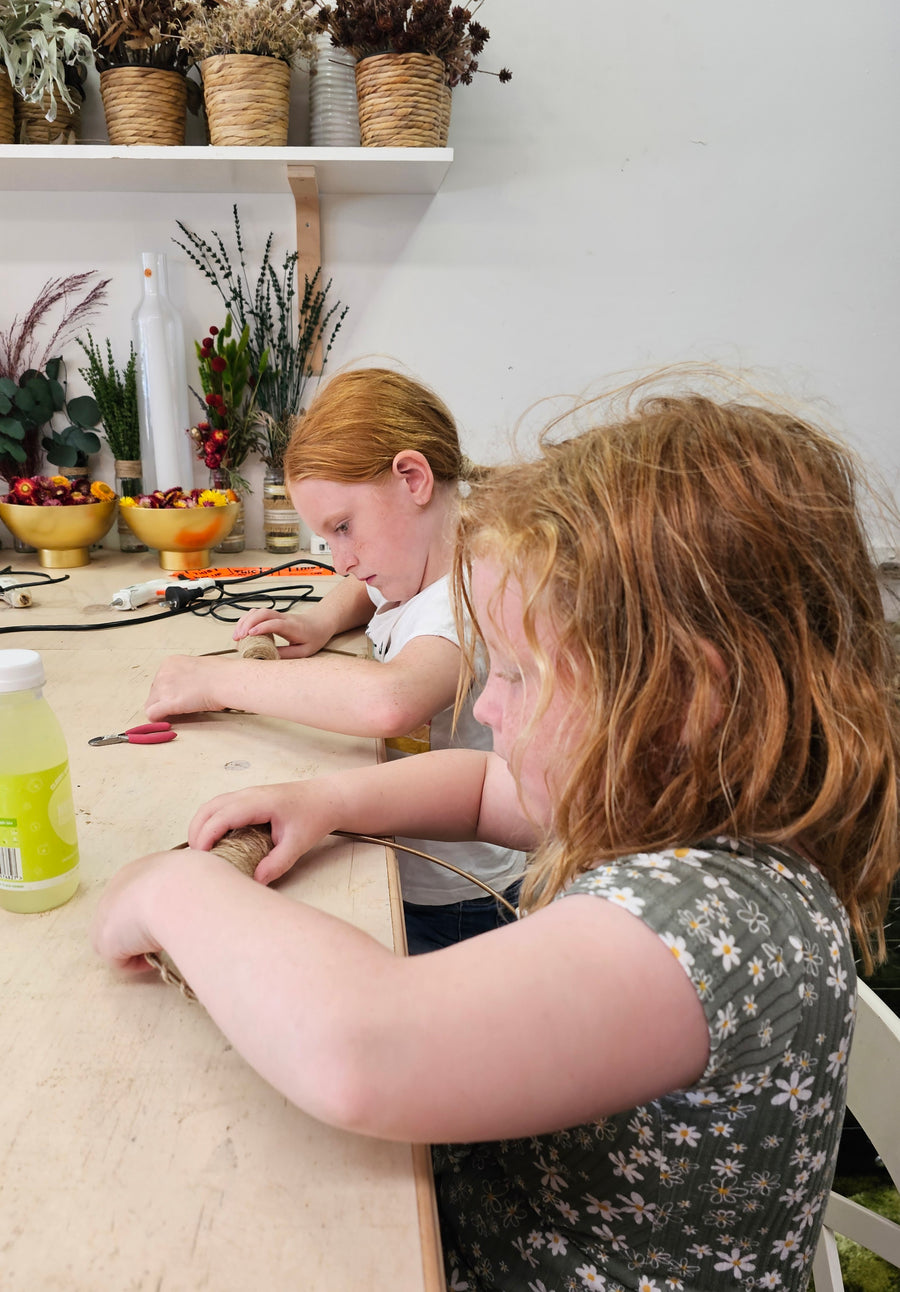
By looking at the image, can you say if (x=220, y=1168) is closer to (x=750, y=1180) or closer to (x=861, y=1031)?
(x=750, y=1180)

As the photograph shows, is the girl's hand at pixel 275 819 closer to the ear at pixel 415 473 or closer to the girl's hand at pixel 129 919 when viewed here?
the girl's hand at pixel 129 919

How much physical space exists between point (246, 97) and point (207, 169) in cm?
15

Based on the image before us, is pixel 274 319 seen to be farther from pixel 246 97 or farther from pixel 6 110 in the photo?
pixel 6 110

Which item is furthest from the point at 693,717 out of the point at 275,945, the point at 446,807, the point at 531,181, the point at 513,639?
the point at 531,181

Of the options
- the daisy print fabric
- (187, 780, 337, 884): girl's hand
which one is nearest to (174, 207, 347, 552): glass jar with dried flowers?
(187, 780, 337, 884): girl's hand

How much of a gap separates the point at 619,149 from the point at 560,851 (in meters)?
1.77

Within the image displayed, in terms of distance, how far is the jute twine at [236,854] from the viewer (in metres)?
0.55

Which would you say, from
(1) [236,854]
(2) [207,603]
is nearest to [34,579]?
(2) [207,603]

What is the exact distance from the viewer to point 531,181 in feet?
6.25

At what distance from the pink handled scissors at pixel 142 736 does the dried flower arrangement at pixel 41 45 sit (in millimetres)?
1247

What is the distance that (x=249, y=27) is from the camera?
62.6 inches

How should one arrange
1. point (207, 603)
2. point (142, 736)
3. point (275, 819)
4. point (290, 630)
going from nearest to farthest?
point (275, 819)
point (142, 736)
point (290, 630)
point (207, 603)

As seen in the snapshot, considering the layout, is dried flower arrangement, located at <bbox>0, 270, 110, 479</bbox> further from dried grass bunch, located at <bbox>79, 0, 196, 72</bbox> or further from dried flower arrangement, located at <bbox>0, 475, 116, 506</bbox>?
dried grass bunch, located at <bbox>79, 0, 196, 72</bbox>

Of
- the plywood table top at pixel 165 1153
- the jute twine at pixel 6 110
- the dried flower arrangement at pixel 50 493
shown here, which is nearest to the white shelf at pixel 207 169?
the jute twine at pixel 6 110
